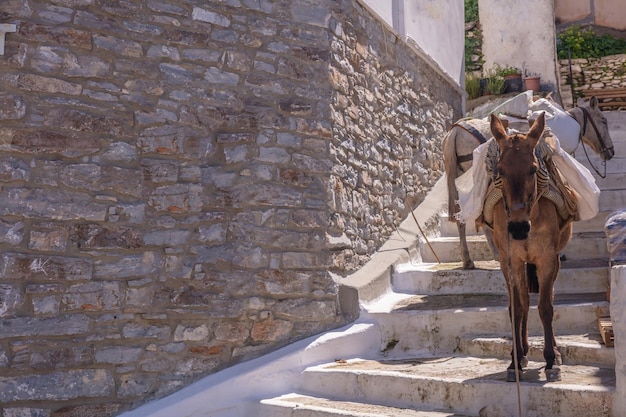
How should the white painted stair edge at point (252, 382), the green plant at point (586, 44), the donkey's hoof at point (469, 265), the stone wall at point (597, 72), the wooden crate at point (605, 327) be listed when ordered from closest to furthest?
1. the wooden crate at point (605, 327)
2. the white painted stair edge at point (252, 382)
3. the donkey's hoof at point (469, 265)
4. the stone wall at point (597, 72)
5. the green plant at point (586, 44)

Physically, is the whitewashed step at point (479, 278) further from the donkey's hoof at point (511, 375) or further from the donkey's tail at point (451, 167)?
the donkey's hoof at point (511, 375)

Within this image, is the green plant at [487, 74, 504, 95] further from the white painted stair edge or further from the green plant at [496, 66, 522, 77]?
the white painted stair edge

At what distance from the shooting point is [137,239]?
5410 mm

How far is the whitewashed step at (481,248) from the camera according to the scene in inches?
273

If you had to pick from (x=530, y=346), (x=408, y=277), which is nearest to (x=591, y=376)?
(x=530, y=346)

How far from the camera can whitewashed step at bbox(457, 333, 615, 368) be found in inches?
194

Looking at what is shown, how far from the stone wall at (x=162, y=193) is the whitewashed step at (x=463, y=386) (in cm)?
58

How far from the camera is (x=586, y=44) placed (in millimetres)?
15789

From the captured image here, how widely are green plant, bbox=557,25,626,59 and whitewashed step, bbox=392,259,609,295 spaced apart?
9973mm

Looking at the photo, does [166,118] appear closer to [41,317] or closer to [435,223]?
[41,317]

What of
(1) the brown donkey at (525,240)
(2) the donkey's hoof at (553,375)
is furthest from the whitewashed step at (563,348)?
(2) the donkey's hoof at (553,375)

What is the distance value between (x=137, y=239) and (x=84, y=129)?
86cm

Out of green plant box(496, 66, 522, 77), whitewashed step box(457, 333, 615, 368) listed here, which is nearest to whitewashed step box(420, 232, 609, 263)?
whitewashed step box(457, 333, 615, 368)

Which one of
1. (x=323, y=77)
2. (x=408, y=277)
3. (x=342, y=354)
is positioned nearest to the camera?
(x=342, y=354)
